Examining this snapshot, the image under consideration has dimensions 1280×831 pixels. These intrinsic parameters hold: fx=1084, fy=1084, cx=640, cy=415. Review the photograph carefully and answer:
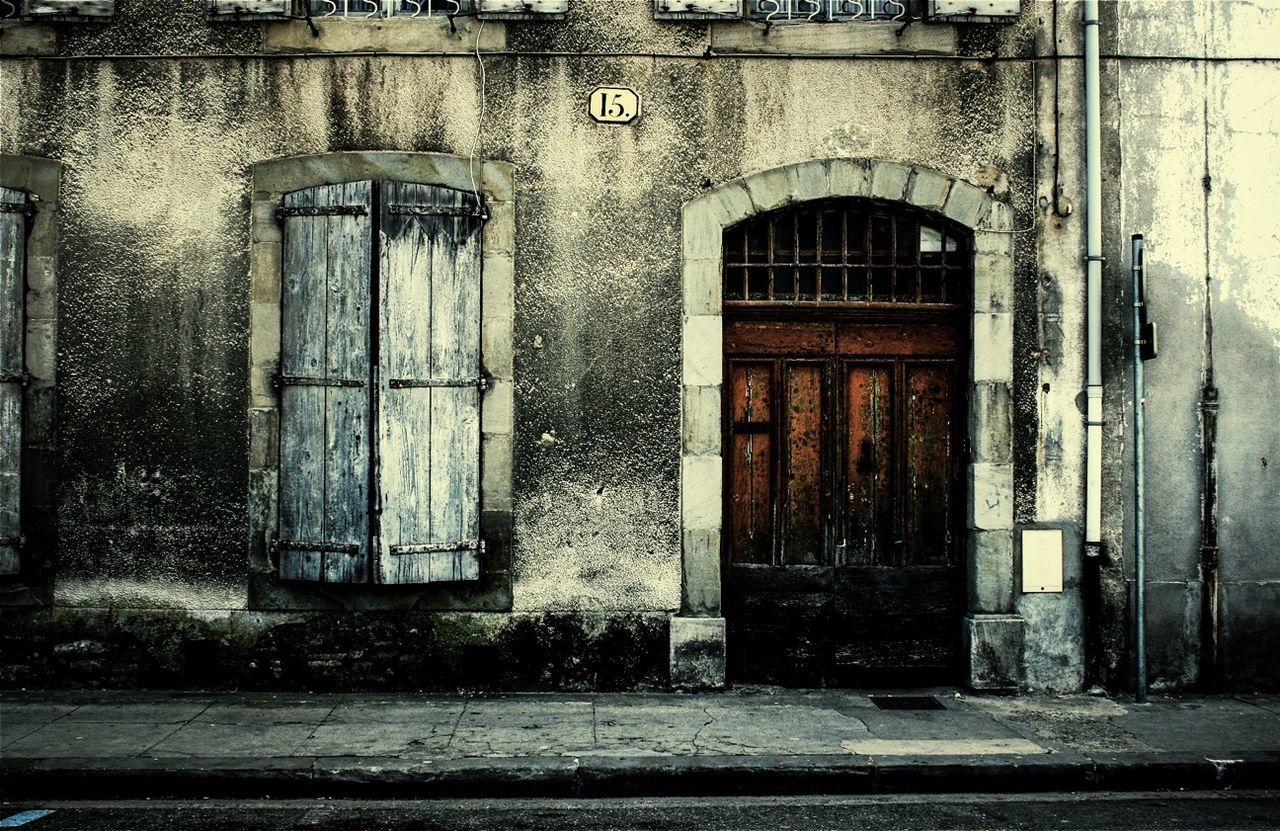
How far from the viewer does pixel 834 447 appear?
24.2ft

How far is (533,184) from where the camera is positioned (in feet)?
23.6

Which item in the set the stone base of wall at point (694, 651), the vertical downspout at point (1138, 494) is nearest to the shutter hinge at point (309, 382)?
the stone base of wall at point (694, 651)

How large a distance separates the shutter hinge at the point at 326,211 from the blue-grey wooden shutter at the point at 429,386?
165mm

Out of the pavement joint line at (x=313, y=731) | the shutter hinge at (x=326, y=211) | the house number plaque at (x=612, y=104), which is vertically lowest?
the pavement joint line at (x=313, y=731)

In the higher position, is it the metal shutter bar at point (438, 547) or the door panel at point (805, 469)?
the door panel at point (805, 469)

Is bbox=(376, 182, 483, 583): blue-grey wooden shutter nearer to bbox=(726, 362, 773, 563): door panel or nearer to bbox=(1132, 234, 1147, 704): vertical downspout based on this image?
bbox=(726, 362, 773, 563): door panel

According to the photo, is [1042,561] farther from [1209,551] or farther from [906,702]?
[906,702]

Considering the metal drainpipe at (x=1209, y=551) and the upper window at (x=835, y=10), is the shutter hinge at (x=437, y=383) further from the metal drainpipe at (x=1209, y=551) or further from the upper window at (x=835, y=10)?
the metal drainpipe at (x=1209, y=551)

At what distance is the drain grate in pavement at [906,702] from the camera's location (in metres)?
6.90

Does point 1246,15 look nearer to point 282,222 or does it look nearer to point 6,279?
point 282,222

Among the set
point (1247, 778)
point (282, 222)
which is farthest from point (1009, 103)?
point (282, 222)

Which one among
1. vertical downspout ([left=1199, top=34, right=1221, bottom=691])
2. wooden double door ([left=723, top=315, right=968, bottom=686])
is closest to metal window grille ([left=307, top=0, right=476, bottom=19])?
wooden double door ([left=723, top=315, right=968, bottom=686])

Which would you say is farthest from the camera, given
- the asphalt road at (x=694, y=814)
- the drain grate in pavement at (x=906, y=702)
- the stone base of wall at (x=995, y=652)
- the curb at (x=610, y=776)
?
the stone base of wall at (x=995, y=652)

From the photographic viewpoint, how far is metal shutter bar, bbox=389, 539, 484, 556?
6.98 meters
